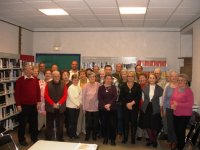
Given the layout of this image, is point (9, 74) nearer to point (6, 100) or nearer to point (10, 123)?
point (6, 100)

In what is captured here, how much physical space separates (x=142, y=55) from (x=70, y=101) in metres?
3.44

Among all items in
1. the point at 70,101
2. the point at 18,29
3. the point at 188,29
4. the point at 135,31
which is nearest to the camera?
the point at 70,101

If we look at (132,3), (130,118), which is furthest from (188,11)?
(130,118)

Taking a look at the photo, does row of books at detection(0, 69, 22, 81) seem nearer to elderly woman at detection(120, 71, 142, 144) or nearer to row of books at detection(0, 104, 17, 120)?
row of books at detection(0, 104, 17, 120)

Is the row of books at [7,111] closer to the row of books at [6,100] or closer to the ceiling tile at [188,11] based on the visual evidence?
the row of books at [6,100]

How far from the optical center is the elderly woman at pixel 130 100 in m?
5.01

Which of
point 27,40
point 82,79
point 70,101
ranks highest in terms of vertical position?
point 27,40

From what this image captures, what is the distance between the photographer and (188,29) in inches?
266

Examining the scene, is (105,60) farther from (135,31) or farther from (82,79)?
(82,79)

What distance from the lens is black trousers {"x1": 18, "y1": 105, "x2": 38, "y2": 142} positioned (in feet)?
16.5

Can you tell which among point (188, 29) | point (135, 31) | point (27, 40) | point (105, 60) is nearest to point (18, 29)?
point (27, 40)

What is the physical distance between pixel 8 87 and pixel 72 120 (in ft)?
6.39

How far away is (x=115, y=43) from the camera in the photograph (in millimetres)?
7953

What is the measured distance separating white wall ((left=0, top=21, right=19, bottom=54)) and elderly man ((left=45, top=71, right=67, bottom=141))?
2206 millimetres
